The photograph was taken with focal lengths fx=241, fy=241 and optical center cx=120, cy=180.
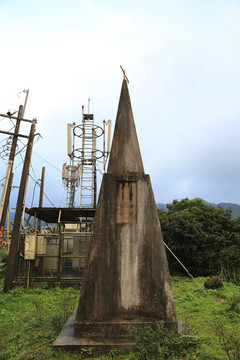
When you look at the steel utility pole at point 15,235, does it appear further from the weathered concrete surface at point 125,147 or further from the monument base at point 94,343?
the weathered concrete surface at point 125,147

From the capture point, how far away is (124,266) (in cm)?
488

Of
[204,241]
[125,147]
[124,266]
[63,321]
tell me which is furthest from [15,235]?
[204,241]

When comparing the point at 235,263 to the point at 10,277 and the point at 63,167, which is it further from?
the point at 63,167

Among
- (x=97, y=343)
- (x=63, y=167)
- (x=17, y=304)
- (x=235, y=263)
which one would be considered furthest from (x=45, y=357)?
(x=63, y=167)

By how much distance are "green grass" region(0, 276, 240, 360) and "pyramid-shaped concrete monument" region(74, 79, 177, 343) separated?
1.76ft

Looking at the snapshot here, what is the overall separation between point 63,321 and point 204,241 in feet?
33.7

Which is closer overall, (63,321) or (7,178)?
(63,321)

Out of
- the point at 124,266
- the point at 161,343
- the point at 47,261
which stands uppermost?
the point at 47,261

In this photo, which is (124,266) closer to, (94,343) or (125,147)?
(94,343)

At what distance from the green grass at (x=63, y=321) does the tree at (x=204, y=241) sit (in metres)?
2.98

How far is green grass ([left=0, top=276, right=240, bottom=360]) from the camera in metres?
4.25

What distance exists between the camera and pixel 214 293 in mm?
9203

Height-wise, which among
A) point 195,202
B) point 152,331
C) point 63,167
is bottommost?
point 152,331

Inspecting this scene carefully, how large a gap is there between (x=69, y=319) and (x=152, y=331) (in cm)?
215
